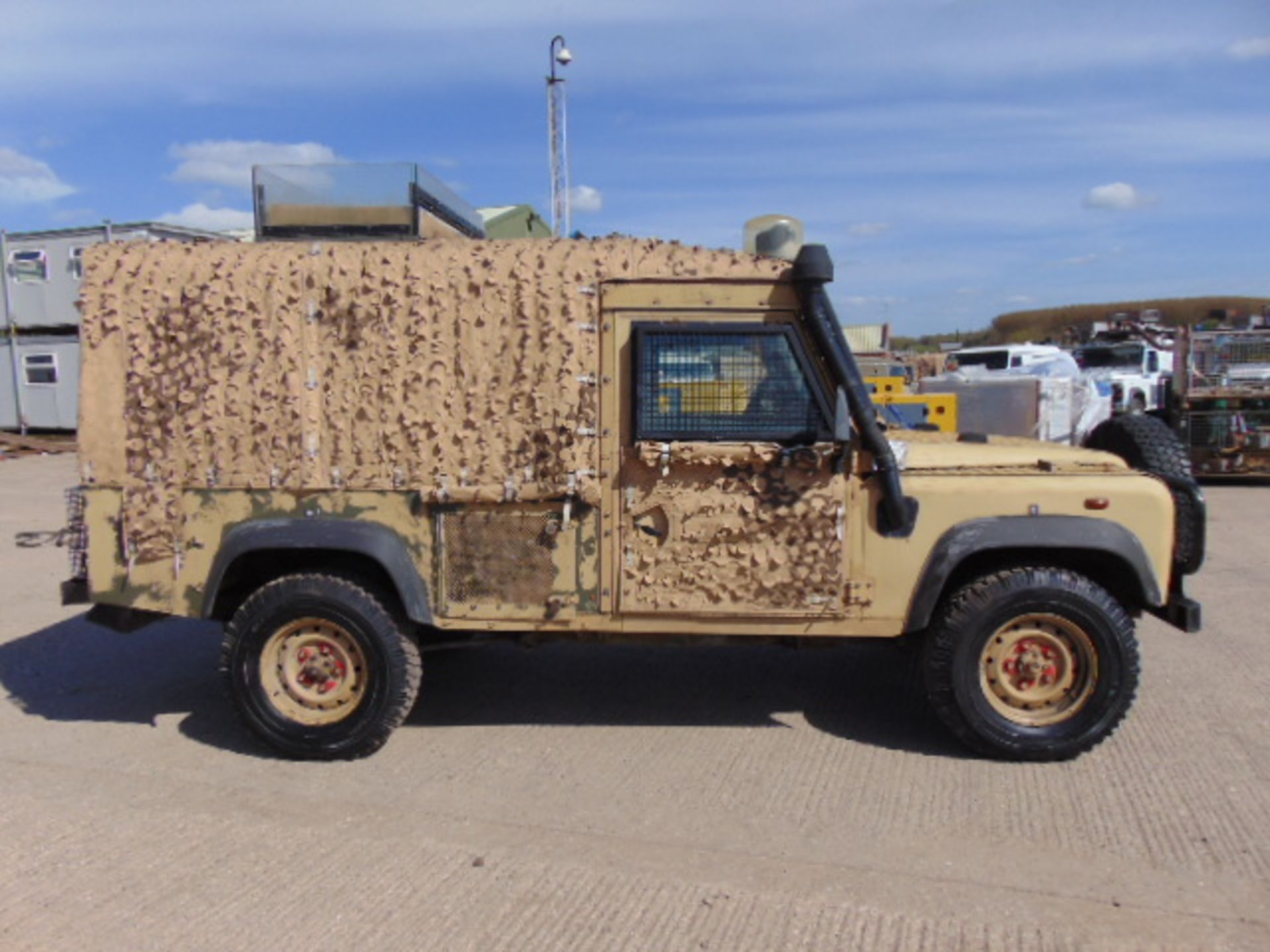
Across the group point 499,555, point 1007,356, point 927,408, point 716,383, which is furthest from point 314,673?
point 1007,356

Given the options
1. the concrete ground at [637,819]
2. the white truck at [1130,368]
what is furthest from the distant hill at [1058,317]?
the concrete ground at [637,819]

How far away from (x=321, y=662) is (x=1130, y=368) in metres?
23.3

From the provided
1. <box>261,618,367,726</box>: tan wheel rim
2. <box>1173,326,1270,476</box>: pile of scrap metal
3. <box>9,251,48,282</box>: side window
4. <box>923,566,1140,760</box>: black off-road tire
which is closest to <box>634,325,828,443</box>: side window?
<box>923,566,1140,760</box>: black off-road tire

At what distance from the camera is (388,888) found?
366 cm

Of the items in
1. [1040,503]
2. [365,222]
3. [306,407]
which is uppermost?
[365,222]

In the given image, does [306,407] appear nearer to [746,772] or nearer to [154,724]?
[154,724]

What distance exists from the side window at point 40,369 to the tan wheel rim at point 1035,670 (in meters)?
21.1

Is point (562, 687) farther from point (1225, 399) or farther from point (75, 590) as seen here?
point (1225, 399)

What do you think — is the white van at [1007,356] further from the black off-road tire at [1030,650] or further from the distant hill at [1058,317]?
the distant hill at [1058,317]

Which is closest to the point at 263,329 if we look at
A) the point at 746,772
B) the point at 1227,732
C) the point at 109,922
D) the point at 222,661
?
the point at 222,661

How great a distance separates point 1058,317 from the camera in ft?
273

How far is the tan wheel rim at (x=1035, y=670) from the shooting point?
15.4 ft

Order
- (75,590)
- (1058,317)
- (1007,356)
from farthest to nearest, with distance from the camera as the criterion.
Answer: (1058,317) < (1007,356) < (75,590)

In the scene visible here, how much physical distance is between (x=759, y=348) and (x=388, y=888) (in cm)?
264
